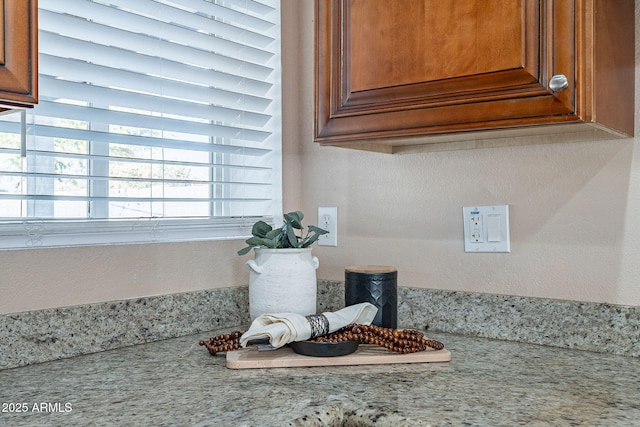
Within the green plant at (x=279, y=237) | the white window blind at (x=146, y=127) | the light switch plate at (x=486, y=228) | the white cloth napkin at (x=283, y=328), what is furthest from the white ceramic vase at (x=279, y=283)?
the light switch plate at (x=486, y=228)

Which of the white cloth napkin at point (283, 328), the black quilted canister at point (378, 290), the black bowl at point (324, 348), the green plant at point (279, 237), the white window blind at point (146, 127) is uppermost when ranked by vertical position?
the white window blind at point (146, 127)

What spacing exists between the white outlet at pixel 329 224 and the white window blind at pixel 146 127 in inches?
5.7

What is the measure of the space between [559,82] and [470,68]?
19 cm

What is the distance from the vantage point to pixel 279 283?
146 centimetres

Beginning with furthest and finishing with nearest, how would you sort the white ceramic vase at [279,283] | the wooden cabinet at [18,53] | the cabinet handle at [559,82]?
1. the white ceramic vase at [279,283]
2. the cabinet handle at [559,82]
3. the wooden cabinet at [18,53]

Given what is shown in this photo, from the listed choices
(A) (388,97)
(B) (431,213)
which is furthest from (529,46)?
(B) (431,213)

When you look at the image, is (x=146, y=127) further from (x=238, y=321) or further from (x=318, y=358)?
(x=318, y=358)

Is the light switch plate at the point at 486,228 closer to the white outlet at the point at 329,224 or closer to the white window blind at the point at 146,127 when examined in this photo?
the white outlet at the point at 329,224

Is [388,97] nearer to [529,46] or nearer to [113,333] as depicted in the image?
[529,46]

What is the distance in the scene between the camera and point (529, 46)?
1.14 metres

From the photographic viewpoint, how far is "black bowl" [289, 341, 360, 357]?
1.26m

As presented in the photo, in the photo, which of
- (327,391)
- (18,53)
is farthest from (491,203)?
(18,53)

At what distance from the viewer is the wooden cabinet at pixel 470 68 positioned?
3.63ft

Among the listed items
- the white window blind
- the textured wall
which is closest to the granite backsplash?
the textured wall
